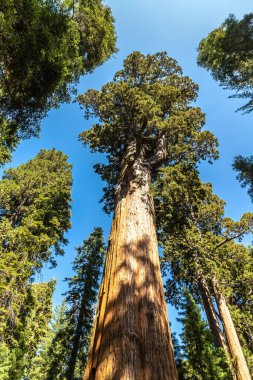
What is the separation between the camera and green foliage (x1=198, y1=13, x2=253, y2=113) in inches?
312

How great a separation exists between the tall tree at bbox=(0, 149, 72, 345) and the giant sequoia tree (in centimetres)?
479

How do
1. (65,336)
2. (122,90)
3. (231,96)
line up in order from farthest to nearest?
(65,336) → (122,90) → (231,96)

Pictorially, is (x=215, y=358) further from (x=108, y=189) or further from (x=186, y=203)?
(x=108, y=189)

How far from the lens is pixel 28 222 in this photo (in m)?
13.0

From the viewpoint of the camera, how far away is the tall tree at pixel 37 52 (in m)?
5.72

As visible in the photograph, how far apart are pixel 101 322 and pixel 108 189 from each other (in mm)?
7691

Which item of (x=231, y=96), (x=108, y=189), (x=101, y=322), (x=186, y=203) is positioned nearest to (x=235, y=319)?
(x=186, y=203)

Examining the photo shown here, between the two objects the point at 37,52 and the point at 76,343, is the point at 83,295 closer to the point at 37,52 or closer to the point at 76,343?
the point at 76,343

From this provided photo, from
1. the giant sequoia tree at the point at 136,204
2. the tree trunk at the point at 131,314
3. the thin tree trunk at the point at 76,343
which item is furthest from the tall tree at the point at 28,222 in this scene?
the tree trunk at the point at 131,314

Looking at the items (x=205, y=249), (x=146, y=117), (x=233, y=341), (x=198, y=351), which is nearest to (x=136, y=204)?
(x=146, y=117)

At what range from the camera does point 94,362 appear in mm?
2342

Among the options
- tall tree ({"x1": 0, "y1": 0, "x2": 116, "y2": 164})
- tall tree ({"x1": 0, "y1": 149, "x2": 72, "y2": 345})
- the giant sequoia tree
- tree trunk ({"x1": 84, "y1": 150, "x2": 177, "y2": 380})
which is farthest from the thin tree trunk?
tree trunk ({"x1": 84, "y1": 150, "x2": 177, "y2": 380})

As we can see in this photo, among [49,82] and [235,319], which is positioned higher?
[49,82]

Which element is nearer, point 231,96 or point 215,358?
point 231,96
